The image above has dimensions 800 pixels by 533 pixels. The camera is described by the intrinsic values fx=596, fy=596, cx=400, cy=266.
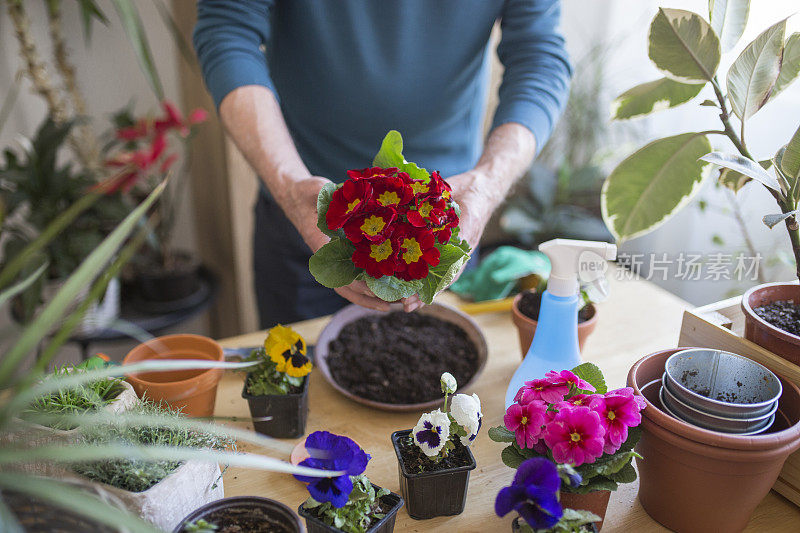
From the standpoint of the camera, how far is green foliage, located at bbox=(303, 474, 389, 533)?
68cm

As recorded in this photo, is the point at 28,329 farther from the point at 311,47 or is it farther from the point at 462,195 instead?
the point at 311,47

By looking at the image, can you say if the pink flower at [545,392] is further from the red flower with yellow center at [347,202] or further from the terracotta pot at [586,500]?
the red flower with yellow center at [347,202]

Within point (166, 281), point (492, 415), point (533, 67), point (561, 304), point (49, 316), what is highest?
point (533, 67)

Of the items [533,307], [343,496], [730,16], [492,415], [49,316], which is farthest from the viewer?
[533,307]

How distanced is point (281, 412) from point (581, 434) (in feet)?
1.48

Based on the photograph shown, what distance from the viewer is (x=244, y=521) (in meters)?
0.67

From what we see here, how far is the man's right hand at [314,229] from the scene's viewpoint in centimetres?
96

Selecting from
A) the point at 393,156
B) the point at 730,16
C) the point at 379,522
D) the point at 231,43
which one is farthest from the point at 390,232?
the point at 231,43

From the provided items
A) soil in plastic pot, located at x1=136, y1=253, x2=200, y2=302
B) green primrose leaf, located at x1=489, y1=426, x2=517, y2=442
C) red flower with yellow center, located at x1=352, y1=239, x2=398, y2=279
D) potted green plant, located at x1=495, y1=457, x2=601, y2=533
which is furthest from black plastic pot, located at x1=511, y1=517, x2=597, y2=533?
soil in plastic pot, located at x1=136, y1=253, x2=200, y2=302

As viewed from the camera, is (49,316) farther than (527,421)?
No

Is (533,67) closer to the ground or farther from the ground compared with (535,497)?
farther from the ground

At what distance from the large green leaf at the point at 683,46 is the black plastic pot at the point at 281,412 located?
0.72 meters

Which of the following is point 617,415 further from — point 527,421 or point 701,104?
point 701,104

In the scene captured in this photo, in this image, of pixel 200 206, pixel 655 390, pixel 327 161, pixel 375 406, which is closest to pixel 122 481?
pixel 375 406
